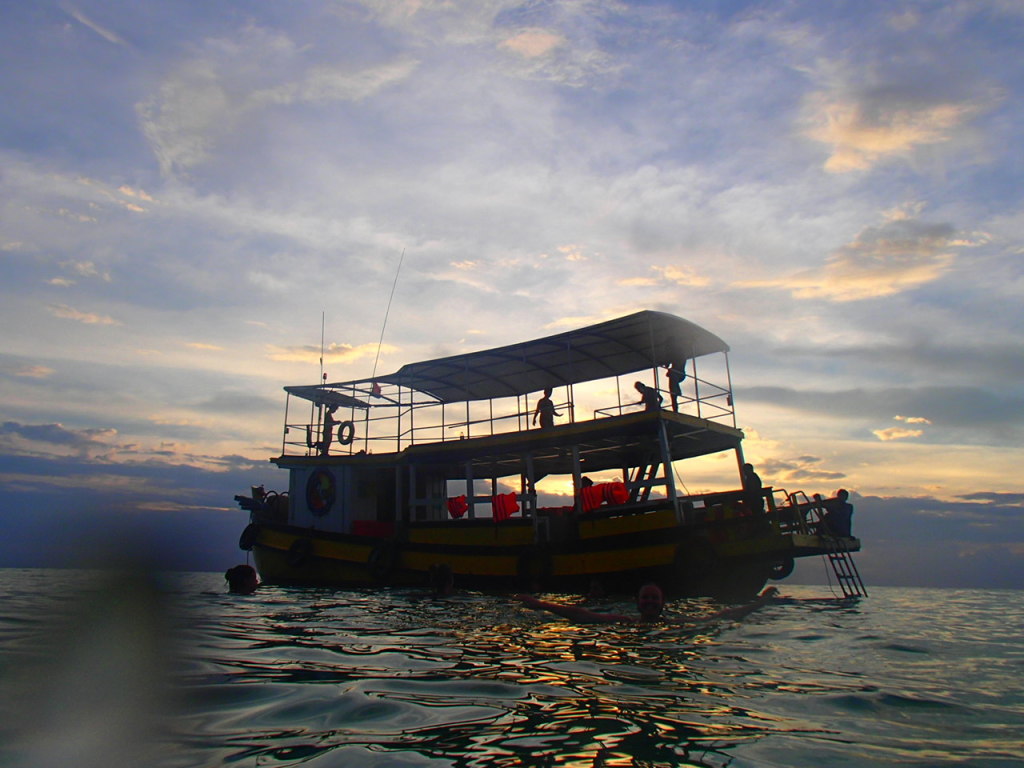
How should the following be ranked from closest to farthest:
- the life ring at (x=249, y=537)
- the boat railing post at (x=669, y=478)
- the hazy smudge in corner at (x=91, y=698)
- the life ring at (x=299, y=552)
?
the hazy smudge in corner at (x=91, y=698) → the boat railing post at (x=669, y=478) → the life ring at (x=299, y=552) → the life ring at (x=249, y=537)

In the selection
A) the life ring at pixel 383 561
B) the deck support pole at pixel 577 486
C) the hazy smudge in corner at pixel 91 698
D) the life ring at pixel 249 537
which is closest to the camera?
the hazy smudge in corner at pixel 91 698

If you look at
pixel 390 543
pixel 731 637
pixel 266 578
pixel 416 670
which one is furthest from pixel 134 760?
pixel 266 578

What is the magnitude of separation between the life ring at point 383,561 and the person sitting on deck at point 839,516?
9.63 m

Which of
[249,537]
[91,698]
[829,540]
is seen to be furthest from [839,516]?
[249,537]

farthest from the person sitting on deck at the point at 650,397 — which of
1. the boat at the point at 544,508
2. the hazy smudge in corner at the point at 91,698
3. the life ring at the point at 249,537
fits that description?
the life ring at the point at 249,537

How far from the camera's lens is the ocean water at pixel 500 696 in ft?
10.1

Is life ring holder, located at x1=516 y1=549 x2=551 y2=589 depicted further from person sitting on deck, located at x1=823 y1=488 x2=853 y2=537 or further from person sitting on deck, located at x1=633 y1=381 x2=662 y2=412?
person sitting on deck, located at x1=823 y1=488 x2=853 y2=537

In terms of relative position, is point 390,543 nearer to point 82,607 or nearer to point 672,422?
point 82,607

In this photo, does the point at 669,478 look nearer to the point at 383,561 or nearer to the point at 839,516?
the point at 839,516

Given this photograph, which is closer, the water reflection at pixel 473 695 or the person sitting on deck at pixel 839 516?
the water reflection at pixel 473 695

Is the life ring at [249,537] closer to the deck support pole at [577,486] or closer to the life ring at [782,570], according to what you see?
the deck support pole at [577,486]

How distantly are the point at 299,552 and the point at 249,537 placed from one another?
101 inches

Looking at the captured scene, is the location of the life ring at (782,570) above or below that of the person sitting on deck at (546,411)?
below

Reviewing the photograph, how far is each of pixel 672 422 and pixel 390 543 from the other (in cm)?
743
